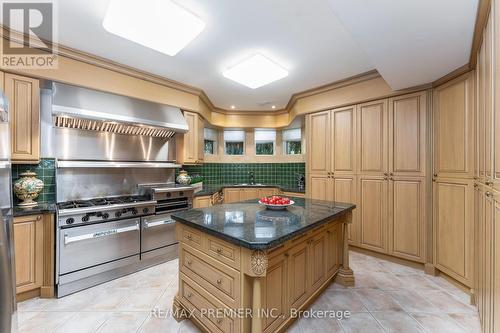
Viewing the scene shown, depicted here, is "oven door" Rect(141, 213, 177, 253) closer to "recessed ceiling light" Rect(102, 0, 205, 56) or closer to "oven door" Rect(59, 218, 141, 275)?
"oven door" Rect(59, 218, 141, 275)

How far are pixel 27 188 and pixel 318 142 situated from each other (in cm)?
388

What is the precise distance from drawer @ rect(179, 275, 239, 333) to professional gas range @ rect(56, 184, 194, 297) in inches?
49.0

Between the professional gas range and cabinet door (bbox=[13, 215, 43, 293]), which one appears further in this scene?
the professional gas range

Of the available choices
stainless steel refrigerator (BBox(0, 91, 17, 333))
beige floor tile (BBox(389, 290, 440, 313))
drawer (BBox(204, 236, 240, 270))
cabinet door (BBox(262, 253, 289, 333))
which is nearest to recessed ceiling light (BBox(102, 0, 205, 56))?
stainless steel refrigerator (BBox(0, 91, 17, 333))

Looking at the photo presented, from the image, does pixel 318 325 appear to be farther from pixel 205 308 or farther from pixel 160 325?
pixel 160 325

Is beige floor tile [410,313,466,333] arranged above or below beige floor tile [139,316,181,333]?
below

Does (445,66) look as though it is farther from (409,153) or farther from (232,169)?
(232,169)

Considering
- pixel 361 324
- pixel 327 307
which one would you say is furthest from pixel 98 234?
pixel 361 324

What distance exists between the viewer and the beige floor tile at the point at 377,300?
2.02 meters

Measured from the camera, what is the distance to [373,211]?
3166mm

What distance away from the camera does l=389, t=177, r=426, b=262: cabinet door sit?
2779 mm

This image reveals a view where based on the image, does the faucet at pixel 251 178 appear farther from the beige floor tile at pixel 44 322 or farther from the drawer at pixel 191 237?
the beige floor tile at pixel 44 322

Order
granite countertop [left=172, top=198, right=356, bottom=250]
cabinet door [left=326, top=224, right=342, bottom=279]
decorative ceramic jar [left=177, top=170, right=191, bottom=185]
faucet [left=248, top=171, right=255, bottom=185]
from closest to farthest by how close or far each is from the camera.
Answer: granite countertop [left=172, top=198, right=356, bottom=250]
cabinet door [left=326, top=224, right=342, bottom=279]
decorative ceramic jar [left=177, top=170, right=191, bottom=185]
faucet [left=248, top=171, right=255, bottom=185]

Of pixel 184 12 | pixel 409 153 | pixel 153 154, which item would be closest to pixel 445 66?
pixel 409 153
